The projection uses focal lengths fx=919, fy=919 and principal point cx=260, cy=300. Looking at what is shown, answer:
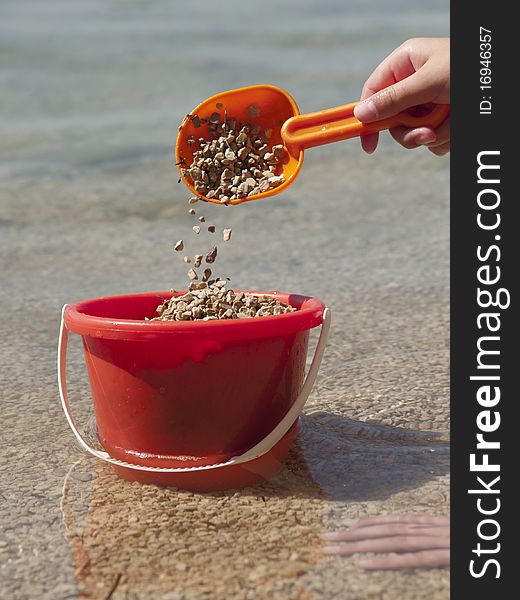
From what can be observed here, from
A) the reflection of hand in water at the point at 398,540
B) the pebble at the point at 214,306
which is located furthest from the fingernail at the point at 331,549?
the pebble at the point at 214,306

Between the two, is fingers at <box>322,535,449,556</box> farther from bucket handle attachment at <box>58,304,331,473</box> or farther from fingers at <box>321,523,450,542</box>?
bucket handle attachment at <box>58,304,331,473</box>

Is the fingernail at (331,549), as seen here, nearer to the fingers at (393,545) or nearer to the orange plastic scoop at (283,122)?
the fingers at (393,545)

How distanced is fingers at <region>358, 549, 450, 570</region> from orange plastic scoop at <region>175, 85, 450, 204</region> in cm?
93

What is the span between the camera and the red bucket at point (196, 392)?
1930 millimetres

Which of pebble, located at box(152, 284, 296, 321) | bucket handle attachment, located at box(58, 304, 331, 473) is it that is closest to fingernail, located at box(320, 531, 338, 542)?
bucket handle attachment, located at box(58, 304, 331, 473)

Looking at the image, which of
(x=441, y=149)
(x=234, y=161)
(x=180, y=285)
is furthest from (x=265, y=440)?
(x=180, y=285)

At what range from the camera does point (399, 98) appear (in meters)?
2.15

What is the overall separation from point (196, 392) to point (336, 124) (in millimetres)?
778

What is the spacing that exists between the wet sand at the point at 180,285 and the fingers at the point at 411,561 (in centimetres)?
3

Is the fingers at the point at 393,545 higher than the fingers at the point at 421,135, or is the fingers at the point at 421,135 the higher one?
the fingers at the point at 421,135

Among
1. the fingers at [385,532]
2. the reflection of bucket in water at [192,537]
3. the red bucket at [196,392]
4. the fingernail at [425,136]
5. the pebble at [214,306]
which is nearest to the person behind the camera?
the reflection of bucket in water at [192,537]

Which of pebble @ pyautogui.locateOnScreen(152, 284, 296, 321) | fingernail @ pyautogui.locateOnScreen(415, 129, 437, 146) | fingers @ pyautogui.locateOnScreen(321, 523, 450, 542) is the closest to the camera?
fingers @ pyautogui.locateOnScreen(321, 523, 450, 542)

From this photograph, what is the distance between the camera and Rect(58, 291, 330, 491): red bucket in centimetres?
193

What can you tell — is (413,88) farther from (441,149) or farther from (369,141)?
(441,149)
